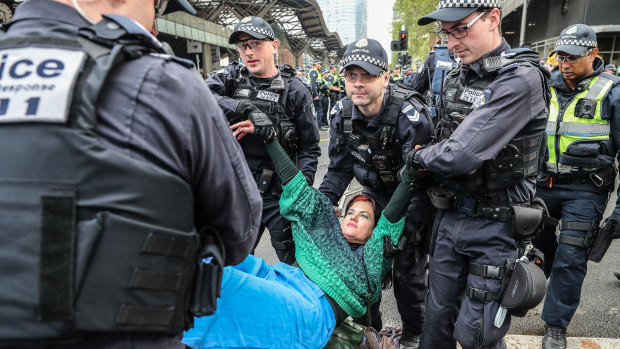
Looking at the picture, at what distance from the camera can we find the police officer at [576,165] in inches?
101

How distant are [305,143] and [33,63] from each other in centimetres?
234

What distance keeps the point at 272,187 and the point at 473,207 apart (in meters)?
1.43

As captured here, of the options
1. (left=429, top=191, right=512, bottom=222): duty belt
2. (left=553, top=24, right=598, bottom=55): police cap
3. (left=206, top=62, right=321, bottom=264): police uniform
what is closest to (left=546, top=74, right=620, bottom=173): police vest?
(left=553, top=24, right=598, bottom=55): police cap

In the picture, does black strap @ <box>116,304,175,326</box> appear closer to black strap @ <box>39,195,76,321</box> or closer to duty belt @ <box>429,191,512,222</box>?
black strap @ <box>39,195,76,321</box>

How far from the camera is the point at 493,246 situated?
6.34 feet

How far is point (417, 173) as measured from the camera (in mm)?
2078

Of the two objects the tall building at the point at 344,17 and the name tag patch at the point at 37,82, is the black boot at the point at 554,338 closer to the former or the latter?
the name tag patch at the point at 37,82

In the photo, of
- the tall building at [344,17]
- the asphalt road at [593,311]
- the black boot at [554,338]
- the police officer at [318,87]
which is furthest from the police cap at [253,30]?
the tall building at [344,17]

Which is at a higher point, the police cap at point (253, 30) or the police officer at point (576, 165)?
the police cap at point (253, 30)

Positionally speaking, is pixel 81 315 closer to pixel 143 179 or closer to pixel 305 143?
pixel 143 179

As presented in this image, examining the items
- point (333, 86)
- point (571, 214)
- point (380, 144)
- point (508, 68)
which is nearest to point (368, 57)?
point (380, 144)

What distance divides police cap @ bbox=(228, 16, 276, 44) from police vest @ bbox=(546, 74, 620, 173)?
7.54 feet

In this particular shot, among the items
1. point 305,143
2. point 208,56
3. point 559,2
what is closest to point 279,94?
point 305,143

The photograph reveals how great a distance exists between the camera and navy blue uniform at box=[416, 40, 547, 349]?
177 cm
